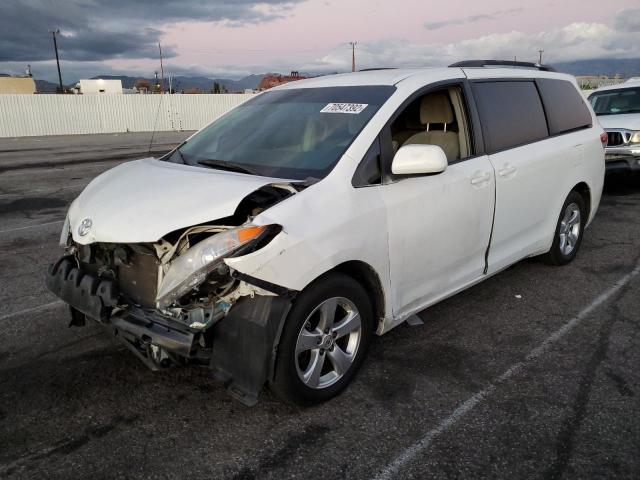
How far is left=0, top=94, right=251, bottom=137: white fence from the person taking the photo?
27484 millimetres

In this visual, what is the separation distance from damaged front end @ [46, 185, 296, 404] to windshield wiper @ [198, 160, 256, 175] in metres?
0.47

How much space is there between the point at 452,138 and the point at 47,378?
10.5ft

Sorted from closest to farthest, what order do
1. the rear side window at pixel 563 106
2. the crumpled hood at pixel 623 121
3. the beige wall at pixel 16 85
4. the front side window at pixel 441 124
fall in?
the front side window at pixel 441 124
the rear side window at pixel 563 106
the crumpled hood at pixel 623 121
the beige wall at pixel 16 85

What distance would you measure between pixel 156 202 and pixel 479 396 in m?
2.14

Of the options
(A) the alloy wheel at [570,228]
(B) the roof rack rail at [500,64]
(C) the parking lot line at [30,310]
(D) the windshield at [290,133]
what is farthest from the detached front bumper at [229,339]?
(A) the alloy wheel at [570,228]

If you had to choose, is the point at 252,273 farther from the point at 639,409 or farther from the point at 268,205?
the point at 639,409

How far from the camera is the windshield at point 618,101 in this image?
34.0ft

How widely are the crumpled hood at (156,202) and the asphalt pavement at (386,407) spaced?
38.9 inches

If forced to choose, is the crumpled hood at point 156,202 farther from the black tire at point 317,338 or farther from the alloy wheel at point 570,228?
the alloy wheel at point 570,228

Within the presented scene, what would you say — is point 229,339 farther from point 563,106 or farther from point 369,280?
point 563,106

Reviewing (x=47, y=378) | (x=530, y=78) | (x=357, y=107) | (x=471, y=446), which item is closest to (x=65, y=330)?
(x=47, y=378)

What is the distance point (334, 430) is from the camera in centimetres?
284

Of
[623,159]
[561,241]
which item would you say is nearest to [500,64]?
[561,241]

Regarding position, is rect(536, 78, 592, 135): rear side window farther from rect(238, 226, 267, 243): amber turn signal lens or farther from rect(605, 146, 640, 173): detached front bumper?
rect(605, 146, 640, 173): detached front bumper
